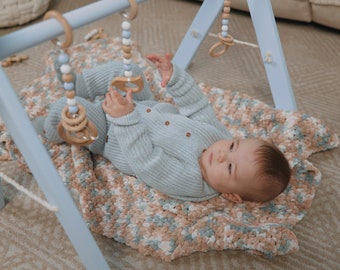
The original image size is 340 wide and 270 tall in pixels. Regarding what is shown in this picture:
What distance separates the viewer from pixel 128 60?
0.83m

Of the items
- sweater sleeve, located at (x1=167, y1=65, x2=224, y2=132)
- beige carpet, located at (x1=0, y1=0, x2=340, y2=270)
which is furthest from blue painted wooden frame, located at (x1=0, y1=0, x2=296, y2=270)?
sweater sleeve, located at (x1=167, y1=65, x2=224, y2=132)

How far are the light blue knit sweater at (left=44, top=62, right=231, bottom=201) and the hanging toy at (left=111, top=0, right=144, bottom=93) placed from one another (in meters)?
0.06

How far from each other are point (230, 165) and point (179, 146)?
0.13 metres

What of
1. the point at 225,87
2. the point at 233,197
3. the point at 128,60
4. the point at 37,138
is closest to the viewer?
the point at 37,138

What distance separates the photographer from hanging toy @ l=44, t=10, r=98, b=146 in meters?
0.65

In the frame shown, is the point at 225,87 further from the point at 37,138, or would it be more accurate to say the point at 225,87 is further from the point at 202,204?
the point at 37,138

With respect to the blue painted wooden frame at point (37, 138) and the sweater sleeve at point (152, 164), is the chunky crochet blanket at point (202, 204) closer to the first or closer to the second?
the sweater sleeve at point (152, 164)

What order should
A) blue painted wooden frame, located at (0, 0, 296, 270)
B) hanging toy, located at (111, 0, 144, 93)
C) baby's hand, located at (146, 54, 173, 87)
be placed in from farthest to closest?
baby's hand, located at (146, 54, 173, 87), hanging toy, located at (111, 0, 144, 93), blue painted wooden frame, located at (0, 0, 296, 270)

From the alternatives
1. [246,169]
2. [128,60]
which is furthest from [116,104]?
[246,169]

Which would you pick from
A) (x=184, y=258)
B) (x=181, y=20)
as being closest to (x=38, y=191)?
(x=184, y=258)

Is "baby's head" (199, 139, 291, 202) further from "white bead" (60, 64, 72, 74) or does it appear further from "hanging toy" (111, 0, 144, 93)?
"white bead" (60, 64, 72, 74)

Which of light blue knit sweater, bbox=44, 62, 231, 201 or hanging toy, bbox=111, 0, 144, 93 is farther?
light blue knit sweater, bbox=44, 62, 231, 201

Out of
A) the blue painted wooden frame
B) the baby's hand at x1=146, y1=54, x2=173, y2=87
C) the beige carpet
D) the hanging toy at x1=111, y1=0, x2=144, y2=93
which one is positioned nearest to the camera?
the blue painted wooden frame

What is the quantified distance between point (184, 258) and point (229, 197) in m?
0.18
